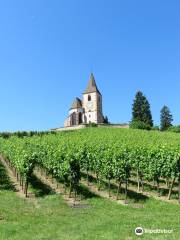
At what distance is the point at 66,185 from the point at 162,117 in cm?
8625

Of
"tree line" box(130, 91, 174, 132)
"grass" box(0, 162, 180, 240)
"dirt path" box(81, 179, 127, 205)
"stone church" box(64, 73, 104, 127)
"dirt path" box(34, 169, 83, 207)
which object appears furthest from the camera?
"stone church" box(64, 73, 104, 127)

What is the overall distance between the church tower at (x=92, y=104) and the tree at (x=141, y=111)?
717 inches

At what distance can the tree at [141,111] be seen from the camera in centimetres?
10739

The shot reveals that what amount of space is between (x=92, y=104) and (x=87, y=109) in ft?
8.10

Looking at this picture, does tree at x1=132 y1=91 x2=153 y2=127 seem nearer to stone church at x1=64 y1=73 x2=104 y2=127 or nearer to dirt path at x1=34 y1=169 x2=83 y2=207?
stone church at x1=64 y1=73 x2=104 y2=127

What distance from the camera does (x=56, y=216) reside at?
2056cm

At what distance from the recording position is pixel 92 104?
127 m

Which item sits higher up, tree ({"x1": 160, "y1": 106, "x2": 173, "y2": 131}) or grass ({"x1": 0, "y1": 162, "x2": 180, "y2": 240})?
tree ({"x1": 160, "y1": 106, "x2": 173, "y2": 131})

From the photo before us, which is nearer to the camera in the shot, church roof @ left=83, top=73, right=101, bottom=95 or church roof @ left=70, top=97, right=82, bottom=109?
church roof @ left=70, top=97, right=82, bottom=109

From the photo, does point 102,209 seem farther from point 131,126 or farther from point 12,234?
point 131,126

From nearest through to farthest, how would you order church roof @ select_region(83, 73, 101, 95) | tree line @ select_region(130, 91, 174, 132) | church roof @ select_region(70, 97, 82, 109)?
tree line @ select_region(130, 91, 174, 132), church roof @ select_region(70, 97, 82, 109), church roof @ select_region(83, 73, 101, 95)

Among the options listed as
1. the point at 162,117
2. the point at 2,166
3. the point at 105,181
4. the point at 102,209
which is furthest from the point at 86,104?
the point at 102,209

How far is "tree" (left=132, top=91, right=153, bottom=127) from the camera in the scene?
352ft

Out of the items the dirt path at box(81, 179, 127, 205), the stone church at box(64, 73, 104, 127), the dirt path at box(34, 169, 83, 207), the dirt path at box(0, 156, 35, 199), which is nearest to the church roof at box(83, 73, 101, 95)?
the stone church at box(64, 73, 104, 127)
